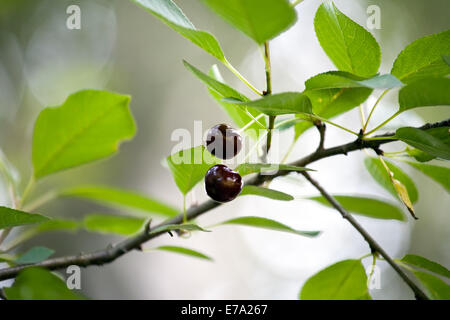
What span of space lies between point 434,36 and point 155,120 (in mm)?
3061

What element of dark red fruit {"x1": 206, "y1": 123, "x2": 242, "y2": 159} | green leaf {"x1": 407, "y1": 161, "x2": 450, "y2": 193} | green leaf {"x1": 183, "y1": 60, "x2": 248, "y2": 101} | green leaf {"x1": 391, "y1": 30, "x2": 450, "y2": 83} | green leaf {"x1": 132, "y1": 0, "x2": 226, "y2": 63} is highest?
green leaf {"x1": 132, "y1": 0, "x2": 226, "y2": 63}

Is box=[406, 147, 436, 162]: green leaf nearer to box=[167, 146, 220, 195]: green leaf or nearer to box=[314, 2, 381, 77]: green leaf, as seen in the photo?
box=[314, 2, 381, 77]: green leaf

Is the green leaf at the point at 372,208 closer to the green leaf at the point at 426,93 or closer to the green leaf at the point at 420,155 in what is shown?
the green leaf at the point at 420,155

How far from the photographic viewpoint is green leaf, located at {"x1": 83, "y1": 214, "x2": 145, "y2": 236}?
3.67 ft

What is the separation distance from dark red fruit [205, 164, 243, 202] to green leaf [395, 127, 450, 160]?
263 millimetres

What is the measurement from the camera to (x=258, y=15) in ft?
1.72

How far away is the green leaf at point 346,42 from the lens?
2.15 ft

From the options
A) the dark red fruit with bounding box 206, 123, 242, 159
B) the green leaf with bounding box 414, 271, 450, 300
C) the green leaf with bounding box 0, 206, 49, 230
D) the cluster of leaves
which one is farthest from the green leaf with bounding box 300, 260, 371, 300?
the green leaf with bounding box 0, 206, 49, 230

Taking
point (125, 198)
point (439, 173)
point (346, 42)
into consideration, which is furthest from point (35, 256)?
point (439, 173)

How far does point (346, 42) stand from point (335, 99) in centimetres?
11

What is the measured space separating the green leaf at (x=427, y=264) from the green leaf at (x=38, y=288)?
566 mm

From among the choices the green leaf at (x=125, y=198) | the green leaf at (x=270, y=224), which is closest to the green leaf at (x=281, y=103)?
the green leaf at (x=270, y=224)

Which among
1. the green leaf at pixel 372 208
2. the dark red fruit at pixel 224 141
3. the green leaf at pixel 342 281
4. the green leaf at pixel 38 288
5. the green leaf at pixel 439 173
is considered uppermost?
the dark red fruit at pixel 224 141

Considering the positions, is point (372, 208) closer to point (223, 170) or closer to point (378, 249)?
point (378, 249)
